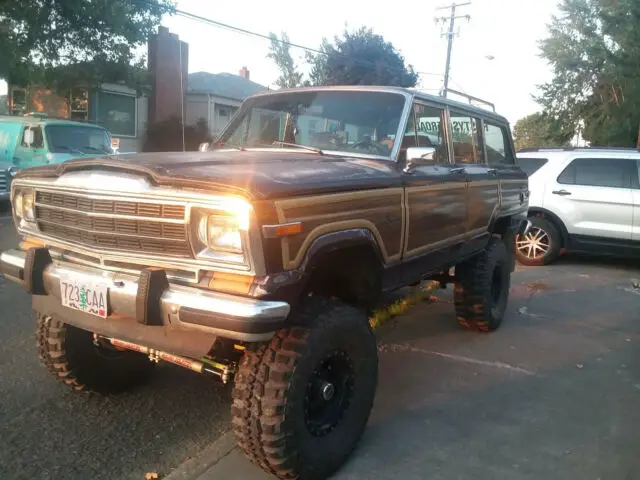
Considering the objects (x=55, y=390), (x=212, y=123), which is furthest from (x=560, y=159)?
(x=212, y=123)

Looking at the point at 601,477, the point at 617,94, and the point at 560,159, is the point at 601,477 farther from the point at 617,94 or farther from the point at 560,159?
the point at 617,94

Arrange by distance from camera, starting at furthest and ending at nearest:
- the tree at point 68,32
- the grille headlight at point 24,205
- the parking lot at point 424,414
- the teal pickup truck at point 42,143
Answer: the tree at point 68,32
the teal pickup truck at point 42,143
the grille headlight at point 24,205
the parking lot at point 424,414

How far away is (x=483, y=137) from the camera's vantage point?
5348 millimetres

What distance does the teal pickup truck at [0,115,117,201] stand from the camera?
34.3 feet

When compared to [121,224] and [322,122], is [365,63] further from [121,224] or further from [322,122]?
[121,224]

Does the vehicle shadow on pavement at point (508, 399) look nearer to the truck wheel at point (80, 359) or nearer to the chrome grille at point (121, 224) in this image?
the chrome grille at point (121, 224)

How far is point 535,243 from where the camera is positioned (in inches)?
351

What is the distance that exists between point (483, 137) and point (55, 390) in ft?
13.3

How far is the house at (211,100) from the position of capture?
23562 mm

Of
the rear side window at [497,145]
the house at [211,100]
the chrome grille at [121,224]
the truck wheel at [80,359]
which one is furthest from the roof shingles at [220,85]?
the chrome grille at [121,224]

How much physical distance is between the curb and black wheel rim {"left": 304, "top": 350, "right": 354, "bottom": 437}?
55 cm

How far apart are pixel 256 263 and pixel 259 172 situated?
50cm

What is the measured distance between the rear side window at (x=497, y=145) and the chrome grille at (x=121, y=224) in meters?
3.67

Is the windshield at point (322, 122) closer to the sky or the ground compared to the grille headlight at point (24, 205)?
closer to the sky
